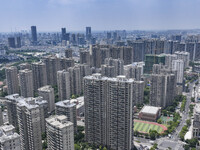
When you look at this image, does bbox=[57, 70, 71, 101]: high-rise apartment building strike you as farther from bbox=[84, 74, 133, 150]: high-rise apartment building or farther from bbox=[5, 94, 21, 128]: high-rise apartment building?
bbox=[84, 74, 133, 150]: high-rise apartment building

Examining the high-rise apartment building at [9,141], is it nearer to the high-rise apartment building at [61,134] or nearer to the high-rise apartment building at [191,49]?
the high-rise apartment building at [61,134]

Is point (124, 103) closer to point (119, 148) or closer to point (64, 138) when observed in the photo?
point (119, 148)

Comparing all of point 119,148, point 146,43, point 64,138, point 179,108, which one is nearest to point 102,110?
point 119,148

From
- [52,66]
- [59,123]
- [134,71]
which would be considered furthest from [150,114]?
[52,66]

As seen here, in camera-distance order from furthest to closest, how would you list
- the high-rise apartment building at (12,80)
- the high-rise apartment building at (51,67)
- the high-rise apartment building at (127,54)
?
the high-rise apartment building at (127,54) → the high-rise apartment building at (51,67) → the high-rise apartment building at (12,80)

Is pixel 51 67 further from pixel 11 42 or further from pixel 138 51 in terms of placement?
pixel 11 42

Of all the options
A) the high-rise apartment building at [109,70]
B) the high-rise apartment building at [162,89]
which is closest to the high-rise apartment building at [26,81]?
the high-rise apartment building at [109,70]
